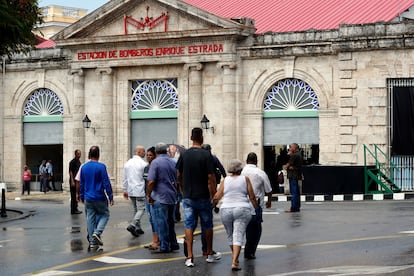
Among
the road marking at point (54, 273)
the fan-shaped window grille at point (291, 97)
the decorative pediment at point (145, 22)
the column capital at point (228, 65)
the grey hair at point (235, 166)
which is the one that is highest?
the decorative pediment at point (145, 22)

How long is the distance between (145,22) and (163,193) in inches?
927

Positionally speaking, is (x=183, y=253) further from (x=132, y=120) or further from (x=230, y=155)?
(x=132, y=120)

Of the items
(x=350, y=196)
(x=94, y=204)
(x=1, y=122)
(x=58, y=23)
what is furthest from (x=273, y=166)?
(x=58, y=23)

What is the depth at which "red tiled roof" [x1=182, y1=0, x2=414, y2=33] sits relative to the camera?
37969mm

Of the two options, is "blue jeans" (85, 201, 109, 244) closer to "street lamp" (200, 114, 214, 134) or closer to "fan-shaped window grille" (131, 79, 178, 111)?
"street lamp" (200, 114, 214, 134)

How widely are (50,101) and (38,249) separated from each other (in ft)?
83.9

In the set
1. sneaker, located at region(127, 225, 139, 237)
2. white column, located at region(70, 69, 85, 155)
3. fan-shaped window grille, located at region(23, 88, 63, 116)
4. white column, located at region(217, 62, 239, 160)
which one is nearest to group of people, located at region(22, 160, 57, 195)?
fan-shaped window grille, located at region(23, 88, 63, 116)

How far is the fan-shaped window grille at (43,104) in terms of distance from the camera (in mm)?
42625

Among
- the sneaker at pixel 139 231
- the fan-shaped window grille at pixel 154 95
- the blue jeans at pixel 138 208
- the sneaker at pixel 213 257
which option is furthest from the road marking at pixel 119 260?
the fan-shaped window grille at pixel 154 95

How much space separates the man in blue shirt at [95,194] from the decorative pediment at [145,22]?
2026 cm

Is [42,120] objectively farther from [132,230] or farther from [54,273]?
[54,273]

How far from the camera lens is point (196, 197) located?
599 inches

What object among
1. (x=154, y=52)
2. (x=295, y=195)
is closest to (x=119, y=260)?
(x=295, y=195)

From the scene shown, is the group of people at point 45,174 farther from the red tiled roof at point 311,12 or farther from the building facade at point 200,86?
the red tiled roof at point 311,12
